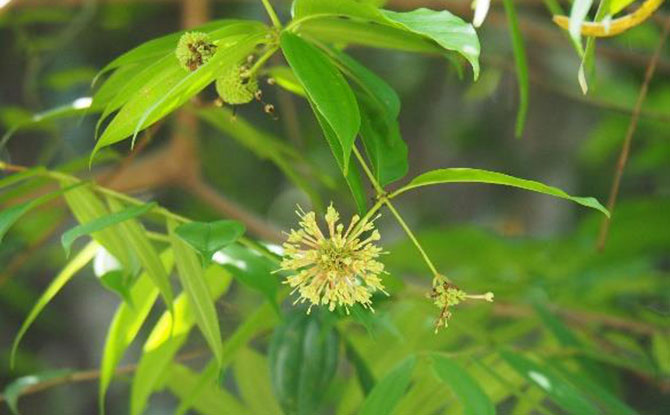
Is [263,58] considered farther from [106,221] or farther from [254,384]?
[254,384]

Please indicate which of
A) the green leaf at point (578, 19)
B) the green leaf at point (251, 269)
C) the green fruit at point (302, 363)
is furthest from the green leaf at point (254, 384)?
the green leaf at point (578, 19)

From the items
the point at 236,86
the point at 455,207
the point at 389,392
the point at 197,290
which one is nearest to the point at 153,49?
the point at 236,86

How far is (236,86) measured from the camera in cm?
65

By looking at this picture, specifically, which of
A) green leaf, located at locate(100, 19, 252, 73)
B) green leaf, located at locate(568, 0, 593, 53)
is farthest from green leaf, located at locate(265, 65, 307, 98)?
green leaf, located at locate(568, 0, 593, 53)

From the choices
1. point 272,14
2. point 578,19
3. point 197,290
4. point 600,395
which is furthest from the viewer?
point 600,395

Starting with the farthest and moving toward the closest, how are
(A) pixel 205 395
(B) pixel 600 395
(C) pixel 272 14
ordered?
1. (A) pixel 205 395
2. (B) pixel 600 395
3. (C) pixel 272 14

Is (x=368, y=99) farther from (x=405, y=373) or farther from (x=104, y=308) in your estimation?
(x=104, y=308)

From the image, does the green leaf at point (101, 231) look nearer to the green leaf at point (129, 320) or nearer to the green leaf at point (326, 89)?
A: the green leaf at point (129, 320)

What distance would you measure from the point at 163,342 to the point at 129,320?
31 millimetres

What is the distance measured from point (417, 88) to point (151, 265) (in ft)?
5.13

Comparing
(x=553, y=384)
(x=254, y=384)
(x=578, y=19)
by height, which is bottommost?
(x=254, y=384)

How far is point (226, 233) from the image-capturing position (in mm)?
629

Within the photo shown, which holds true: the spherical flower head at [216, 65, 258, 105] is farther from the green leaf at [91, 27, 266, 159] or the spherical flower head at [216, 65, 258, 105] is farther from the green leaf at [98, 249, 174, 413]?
the green leaf at [98, 249, 174, 413]

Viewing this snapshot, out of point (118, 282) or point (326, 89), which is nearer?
point (326, 89)
